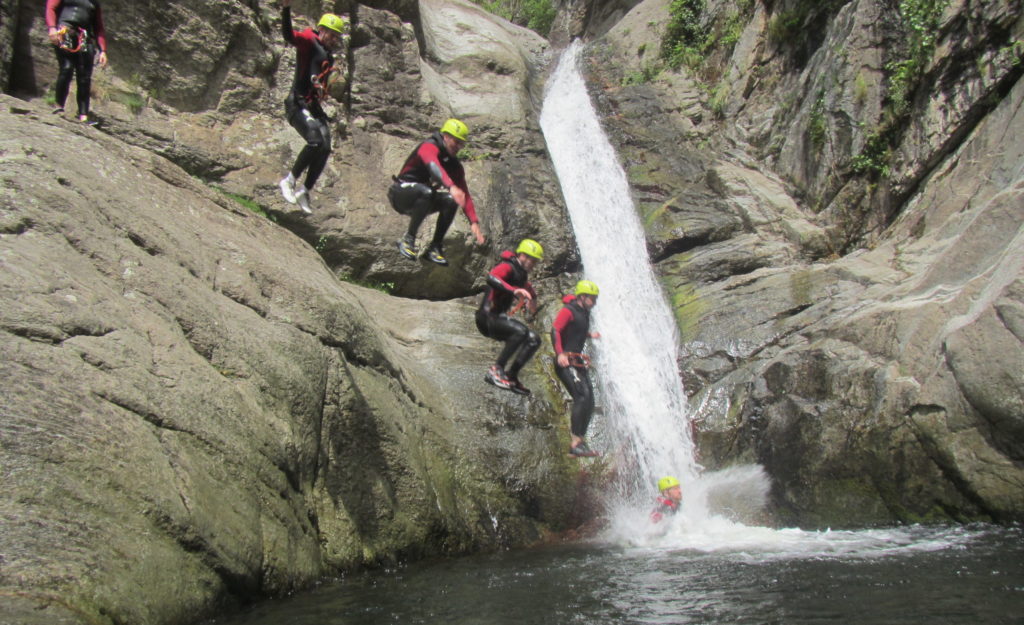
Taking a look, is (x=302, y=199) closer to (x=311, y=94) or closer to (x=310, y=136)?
(x=310, y=136)

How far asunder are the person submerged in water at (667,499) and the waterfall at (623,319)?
0.58 m

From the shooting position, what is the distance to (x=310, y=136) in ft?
27.4

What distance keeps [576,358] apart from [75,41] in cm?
834

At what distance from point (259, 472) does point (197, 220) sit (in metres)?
4.33

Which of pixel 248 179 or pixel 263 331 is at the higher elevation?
pixel 248 179

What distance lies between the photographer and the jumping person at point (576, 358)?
1001cm

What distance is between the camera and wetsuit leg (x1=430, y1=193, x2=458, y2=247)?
881cm

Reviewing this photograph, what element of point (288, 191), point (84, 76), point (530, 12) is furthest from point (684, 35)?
point (288, 191)

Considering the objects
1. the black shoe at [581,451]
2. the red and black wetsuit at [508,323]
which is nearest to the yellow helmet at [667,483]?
the black shoe at [581,451]

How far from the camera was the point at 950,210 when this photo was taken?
1326 cm

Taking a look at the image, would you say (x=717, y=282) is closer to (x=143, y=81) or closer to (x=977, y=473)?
(x=977, y=473)

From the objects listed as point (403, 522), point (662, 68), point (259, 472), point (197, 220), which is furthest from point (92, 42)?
point (662, 68)

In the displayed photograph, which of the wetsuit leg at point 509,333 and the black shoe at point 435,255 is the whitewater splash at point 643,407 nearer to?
the wetsuit leg at point 509,333

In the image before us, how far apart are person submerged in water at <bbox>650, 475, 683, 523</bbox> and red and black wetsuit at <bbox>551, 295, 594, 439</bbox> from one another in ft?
9.16
